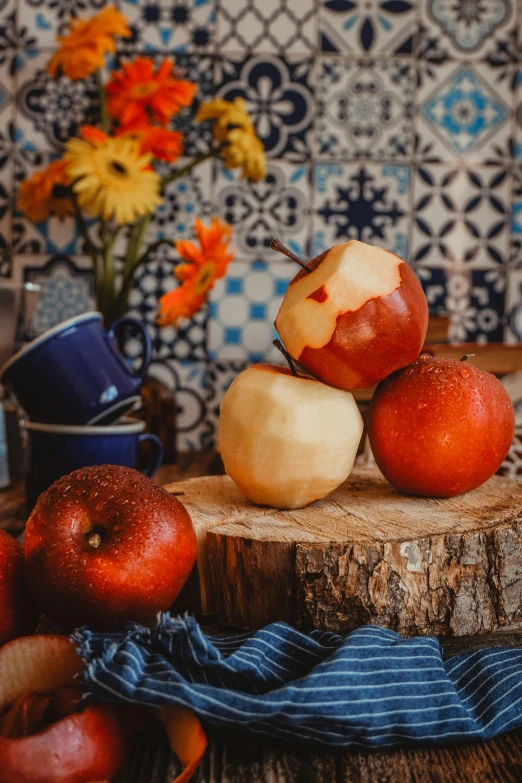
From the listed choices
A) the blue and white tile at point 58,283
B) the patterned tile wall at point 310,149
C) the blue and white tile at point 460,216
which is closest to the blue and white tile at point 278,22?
A: the patterned tile wall at point 310,149

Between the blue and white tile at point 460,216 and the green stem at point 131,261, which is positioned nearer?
the green stem at point 131,261

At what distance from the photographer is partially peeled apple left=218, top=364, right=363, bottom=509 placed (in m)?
0.57

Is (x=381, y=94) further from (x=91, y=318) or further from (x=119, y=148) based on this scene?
(x=91, y=318)

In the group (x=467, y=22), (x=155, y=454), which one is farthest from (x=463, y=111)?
(x=155, y=454)

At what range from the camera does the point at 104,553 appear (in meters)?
0.47

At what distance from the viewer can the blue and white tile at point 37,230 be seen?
1.41 meters

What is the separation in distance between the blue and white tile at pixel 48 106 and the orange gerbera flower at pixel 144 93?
0.10 m

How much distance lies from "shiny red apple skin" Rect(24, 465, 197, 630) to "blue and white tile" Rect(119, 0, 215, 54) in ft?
3.84

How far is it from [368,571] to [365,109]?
1.13 m

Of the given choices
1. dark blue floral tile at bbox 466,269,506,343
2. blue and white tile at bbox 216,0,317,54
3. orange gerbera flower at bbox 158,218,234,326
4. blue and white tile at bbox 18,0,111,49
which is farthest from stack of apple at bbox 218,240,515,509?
blue and white tile at bbox 18,0,111,49

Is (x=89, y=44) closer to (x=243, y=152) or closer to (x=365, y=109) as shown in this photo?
(x=243, y=152)

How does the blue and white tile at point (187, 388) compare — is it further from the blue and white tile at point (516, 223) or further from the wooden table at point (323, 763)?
the wooden table at point (323, 763)

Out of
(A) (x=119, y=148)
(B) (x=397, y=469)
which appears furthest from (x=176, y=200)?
(B) (x=397, y=469)

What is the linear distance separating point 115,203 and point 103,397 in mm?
396
